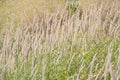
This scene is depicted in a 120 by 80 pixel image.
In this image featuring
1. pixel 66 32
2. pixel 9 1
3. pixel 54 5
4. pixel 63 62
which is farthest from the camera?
pixel 9 1

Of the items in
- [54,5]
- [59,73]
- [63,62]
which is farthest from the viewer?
[54,5]

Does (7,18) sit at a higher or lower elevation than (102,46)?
lower

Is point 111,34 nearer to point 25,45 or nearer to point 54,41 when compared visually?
point 54,41

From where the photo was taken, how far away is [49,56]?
2955 mm

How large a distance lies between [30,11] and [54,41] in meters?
2.85

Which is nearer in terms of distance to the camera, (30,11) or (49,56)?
(49,56)

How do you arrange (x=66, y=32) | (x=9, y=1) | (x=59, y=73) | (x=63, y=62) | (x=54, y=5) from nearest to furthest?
1. (x=59, y=73)
2. (x=63, y=62)
3. (x=66, y=32)
4. (x=54, y=5)
5. (x=9, y=1)

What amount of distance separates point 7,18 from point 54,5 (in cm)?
81

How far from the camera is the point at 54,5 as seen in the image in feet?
18.8

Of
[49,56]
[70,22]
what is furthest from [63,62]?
[70,22]

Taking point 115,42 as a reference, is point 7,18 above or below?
below

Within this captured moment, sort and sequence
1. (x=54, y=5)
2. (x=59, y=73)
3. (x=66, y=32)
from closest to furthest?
(x=59, y=73)
(x=66, y=32)
(x=54, y=5)

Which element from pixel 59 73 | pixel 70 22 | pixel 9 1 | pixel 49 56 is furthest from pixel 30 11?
pixel 59 73

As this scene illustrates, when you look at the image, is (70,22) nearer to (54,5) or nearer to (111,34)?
(111,34)
